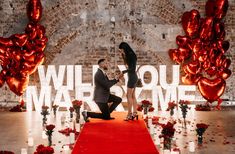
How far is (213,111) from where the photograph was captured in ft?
36.9

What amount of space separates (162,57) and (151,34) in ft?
2.31

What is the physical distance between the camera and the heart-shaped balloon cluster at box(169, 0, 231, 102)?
1113 cm

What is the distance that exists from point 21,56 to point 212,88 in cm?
505

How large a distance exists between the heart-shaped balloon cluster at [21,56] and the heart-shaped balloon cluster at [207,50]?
3.67 metres

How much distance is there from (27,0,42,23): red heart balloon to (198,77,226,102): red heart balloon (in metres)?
4.70

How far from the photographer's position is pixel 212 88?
37.0 ft

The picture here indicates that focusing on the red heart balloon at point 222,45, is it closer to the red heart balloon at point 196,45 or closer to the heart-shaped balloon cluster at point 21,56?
the red heart balloon at point 196,45

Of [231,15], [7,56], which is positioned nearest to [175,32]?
[231,15]

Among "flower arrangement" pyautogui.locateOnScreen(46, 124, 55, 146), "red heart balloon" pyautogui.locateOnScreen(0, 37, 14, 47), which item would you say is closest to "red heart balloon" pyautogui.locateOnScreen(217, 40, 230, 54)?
"red heart balloon" pyautogui.locateOnScreen(0, 37, 14, 47)

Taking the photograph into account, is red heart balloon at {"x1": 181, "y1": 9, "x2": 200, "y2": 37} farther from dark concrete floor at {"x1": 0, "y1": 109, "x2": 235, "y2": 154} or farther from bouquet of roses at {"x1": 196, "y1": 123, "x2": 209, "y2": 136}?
bouquet of roses at {"x1": 196, "y1": 123, "x2": 209, "y2": 136}

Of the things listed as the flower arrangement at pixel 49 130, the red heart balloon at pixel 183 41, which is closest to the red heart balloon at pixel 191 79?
the red heart balloon at pixel 183 41

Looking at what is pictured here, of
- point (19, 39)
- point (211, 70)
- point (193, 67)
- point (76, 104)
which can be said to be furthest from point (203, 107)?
point (19, 39)

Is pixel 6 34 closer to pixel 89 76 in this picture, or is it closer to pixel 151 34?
pixel 89 76

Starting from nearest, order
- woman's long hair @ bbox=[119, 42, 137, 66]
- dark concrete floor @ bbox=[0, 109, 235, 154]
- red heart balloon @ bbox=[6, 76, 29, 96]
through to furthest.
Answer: dark concrete floor @ bbox=[0, 109, 235, 154]
woman's long hair @ bbox=[119, 42, 137, 66]
red heart balloon @ bbox=[6, 76, 29, 96]
